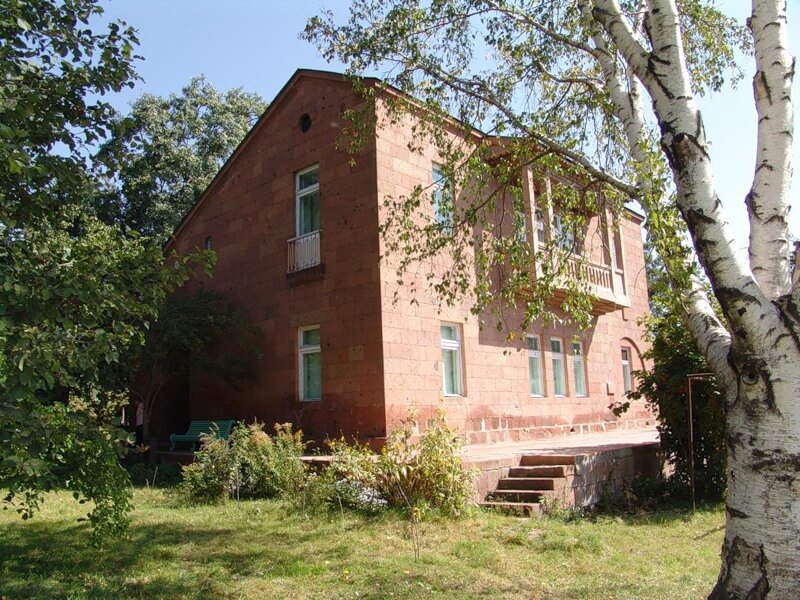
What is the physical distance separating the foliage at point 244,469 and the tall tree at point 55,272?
3.91 meters

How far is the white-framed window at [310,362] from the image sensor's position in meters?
13.1

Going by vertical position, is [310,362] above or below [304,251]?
below

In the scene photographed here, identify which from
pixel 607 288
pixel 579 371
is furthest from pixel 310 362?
pixel 607 288

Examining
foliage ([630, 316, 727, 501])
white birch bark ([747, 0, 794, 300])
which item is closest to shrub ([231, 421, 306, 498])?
foliage ([630, 316, 727, 501])

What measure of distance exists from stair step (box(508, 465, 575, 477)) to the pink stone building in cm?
210

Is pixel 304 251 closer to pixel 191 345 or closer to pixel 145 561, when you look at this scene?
pixel 191 345

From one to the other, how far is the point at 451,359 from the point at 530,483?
4.36m

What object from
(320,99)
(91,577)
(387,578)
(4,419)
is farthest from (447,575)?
(320,99)

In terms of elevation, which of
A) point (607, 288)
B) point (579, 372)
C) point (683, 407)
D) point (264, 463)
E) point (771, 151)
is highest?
point (607, 288)

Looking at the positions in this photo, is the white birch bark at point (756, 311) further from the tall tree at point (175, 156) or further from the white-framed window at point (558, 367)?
the tall tree at point (175, 156)

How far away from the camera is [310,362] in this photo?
1335 centimetres

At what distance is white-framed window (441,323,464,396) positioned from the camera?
13.2 meters

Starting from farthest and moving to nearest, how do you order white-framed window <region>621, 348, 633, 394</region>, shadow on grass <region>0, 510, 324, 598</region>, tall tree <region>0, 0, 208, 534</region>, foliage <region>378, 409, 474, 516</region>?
white-framed window <region>621, 348, 633, 394</region>, foliage <region>378, 409, 474, 516</region>, shadow on grass <region>0, 510, 324, 598</region>, tall tree <region>0, 0, 208, 534</region>

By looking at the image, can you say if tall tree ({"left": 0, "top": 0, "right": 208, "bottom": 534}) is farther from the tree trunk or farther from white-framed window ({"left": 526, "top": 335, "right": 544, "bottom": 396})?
white-framed window ({"left": 526, "top": 335, "right": 544, "bottom": 396})
